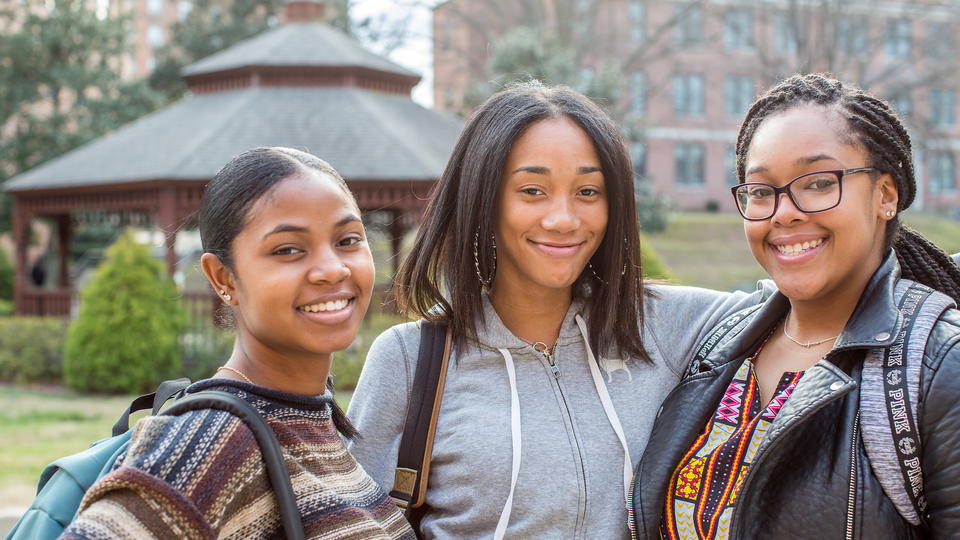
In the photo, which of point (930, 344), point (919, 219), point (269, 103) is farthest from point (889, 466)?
point (919, 219)

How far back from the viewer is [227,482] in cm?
173

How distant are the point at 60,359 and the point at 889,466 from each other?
45.8ft

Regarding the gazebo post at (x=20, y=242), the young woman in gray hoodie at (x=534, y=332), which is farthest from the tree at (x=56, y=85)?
the young woman in gray hoodie at (x=534, y=332)

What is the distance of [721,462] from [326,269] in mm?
1128

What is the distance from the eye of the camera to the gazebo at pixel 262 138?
1509cm

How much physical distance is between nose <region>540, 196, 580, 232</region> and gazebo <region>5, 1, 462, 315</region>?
1175 centimetres

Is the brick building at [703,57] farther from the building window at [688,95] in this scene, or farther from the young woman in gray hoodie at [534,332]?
the young woman in gray hoodie at [534,332]

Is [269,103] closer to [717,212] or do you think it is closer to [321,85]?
[321,85]

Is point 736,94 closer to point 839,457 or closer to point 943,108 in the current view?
point 943,108

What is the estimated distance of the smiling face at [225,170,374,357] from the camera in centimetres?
202

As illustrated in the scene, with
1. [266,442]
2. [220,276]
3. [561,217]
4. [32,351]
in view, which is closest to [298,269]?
[220,276]

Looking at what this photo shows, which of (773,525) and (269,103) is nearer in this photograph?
(773,525)

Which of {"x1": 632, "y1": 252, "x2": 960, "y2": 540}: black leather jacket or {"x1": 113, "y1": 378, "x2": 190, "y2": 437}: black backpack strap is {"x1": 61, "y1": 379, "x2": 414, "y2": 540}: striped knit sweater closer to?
{"x1": 113, "y1": 378, "x2": 190, "y2": 437}: black backpack strap

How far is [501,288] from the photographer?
293 cm
